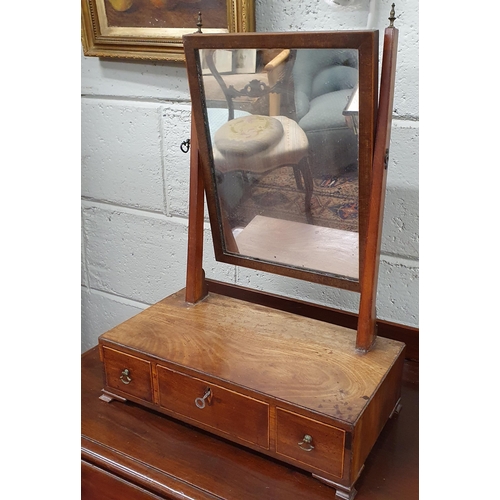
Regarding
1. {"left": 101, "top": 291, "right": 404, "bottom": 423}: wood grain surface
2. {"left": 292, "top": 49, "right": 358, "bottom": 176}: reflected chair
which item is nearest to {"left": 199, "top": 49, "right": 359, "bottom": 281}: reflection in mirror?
{"left": 292, "top": 49, "right": 358, "bottom": 176}: reflected chair

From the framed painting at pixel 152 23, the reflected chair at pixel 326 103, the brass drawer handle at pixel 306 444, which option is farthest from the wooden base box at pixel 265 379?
the framed painting at pixel 152 23

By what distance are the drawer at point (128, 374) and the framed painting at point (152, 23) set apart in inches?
22.5

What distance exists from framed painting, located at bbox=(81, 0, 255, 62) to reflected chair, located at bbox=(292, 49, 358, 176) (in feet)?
0.91

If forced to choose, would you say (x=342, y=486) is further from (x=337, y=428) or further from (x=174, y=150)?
(x=174, y=150)

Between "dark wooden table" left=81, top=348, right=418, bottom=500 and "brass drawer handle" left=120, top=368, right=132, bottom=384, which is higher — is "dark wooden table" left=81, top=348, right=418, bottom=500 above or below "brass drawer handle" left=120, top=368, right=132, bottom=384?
below

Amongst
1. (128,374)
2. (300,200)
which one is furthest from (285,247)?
(128,374)

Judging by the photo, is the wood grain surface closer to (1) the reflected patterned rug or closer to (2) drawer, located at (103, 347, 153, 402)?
(2) drawer, located at (103, 347, 153, 402)

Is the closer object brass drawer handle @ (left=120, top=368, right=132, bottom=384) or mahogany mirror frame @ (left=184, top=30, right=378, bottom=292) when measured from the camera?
mahogany mirror frame @ (left=184, top=30, right=378, bottom=292)

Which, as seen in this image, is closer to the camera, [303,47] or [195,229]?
[303,47]

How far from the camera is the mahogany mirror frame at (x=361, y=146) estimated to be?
70 cm

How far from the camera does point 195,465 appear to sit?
30.9 inches

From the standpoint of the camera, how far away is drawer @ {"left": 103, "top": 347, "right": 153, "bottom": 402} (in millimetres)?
867

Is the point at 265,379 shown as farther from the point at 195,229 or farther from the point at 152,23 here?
the point at 152,23

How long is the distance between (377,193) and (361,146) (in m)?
0.07
